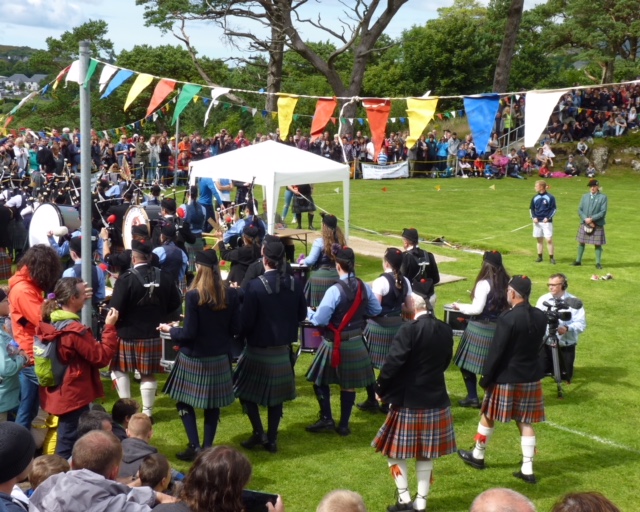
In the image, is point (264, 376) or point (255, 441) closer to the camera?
point (264, 376)

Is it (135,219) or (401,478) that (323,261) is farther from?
(401,478)

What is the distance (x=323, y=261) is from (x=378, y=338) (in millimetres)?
2269

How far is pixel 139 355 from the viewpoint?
24.2 feet

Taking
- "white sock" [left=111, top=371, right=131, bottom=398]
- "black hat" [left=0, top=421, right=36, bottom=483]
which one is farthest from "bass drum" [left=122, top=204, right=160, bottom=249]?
"black hat" [left=0, top=421, right=36, bottom=483]

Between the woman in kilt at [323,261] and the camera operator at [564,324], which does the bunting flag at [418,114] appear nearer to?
the woman in kilt at [323,261]

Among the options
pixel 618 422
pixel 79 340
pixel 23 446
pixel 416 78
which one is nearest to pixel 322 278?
pixel 618 422

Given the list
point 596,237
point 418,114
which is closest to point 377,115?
point 418,114

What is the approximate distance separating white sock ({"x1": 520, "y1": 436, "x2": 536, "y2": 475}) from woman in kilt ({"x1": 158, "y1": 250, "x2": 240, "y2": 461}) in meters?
2.46

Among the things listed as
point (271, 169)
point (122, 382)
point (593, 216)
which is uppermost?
point (271, 169)

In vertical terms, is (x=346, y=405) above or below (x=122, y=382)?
below

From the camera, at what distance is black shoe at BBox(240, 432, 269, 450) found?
23.8ft

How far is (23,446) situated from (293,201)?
1602 centimetres

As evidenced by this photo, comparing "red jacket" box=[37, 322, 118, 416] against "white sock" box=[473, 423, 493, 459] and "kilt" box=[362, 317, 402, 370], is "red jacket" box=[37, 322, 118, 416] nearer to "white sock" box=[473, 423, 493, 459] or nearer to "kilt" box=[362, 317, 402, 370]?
"kilt" box=[362, 317, 402, 370]

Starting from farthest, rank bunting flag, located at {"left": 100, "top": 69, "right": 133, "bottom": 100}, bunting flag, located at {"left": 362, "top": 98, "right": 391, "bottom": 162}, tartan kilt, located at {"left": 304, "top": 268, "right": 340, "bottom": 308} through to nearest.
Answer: bunting flag, located at {"left": 362, "top": 98, "right": 391, "bottom": 162}, bunting flag, located at {"left": 100, "top": 69, "right": 133, "bottom": 100}, tartan kilt, located at {"left": 304, "top": 268, "right": 340, "bottom": 308}
